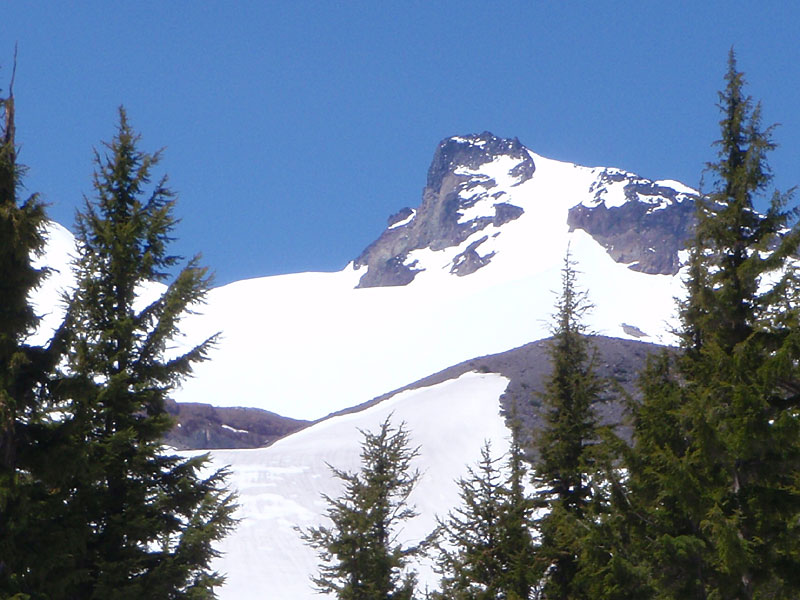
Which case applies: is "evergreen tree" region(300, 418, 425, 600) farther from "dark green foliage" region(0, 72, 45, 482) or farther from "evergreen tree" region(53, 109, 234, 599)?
"dark green foliage" region(0, 72, 45, 482)

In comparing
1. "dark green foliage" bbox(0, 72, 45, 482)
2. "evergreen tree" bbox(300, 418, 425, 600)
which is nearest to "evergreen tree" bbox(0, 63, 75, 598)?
"dark green foliage" bbox(0, 72, 45, 482)

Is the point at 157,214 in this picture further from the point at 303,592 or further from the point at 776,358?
the point at 303,592

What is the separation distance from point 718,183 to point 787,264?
157 centimetres

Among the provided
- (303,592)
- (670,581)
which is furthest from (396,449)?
(303,592)

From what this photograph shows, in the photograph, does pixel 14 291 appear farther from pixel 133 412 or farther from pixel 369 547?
pixel 369 547

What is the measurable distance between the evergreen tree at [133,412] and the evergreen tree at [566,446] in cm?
555

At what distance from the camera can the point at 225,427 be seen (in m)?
117

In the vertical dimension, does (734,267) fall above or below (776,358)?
above

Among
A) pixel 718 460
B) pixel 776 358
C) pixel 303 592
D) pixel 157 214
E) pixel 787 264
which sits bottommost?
pixel 303 592

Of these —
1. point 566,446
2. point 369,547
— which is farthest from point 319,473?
point 566,446

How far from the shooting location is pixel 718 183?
12672 mm

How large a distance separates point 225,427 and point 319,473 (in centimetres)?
5267

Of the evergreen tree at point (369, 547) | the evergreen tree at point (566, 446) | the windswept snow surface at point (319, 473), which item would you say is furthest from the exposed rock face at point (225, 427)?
the evergreen tree at point (566, 446)

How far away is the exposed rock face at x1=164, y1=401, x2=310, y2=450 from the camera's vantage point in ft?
346
